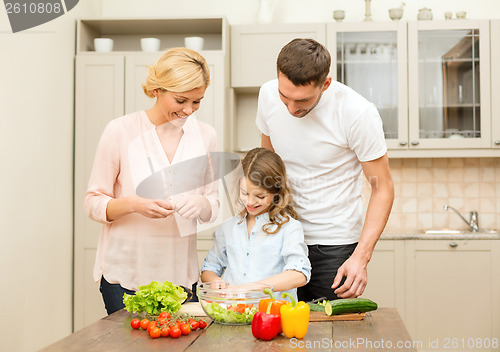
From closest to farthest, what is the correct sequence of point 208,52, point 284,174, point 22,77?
1. point 284,174
2. point 22,77
3. point 208,52

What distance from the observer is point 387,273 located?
136 inches

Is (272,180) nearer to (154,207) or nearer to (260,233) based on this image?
(260,233)

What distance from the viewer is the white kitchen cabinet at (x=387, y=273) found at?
3.45 m

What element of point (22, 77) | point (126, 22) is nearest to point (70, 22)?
point (126, 22)

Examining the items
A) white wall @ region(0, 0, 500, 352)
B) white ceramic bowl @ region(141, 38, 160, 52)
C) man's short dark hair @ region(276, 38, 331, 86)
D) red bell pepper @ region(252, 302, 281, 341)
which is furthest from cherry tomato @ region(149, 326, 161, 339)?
white ceramic bowl @ region(141, 38, 160, 52)

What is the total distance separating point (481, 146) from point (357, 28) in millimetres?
1101

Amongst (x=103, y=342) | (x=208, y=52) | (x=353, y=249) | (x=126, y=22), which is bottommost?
(x=103, y=342)

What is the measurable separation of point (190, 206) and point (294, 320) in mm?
549

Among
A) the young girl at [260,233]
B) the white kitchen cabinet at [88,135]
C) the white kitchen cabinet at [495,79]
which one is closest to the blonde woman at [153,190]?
the young girl at [260,233]

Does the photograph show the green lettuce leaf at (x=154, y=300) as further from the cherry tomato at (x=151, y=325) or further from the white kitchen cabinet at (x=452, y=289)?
the white kitchen cabinet at (x=452, y=289)

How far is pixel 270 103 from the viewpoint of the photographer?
2023 mm

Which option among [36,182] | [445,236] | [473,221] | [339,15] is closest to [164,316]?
[36,182]

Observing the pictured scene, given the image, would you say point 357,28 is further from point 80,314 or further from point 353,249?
point 80,314

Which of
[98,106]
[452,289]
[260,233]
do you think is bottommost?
[452,289]
